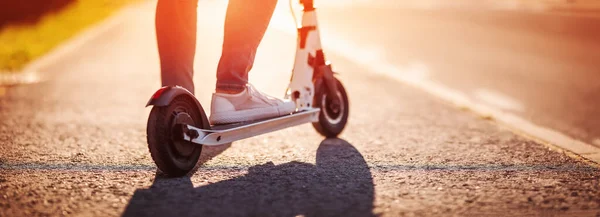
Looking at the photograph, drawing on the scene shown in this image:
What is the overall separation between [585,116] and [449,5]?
898 inches

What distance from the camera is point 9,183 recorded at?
13.5 ft

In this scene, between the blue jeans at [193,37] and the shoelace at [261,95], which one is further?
the shoelace at [261,95]

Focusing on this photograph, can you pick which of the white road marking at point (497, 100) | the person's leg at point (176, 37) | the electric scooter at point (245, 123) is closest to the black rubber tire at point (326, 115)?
the electric scooter at point (245, 123)

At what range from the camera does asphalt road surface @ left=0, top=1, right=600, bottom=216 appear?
3658mm

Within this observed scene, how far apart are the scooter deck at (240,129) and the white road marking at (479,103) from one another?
1.66 m

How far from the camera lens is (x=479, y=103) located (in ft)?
32.3

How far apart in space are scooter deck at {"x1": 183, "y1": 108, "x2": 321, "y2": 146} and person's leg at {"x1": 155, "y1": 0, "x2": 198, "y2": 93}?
1.08 feet

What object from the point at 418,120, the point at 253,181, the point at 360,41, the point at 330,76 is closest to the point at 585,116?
the point at 418,120

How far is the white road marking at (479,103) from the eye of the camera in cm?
556

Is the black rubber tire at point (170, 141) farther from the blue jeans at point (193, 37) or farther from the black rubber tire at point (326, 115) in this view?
the black rubber tire at point (326, 115)

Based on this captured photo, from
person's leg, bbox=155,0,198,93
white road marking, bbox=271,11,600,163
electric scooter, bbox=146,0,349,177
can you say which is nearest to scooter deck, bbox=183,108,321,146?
electric scooter, bbox=146,0,349,177

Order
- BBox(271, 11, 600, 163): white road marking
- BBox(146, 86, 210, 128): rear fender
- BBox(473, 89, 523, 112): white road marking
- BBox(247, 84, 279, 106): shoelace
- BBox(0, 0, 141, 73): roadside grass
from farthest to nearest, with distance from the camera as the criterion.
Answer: BBox(0, 0, 141, 73): roadside grass, BBox(473, 89, 523, 112): white road marking, BBox(271, 11, 600, 163): white road marking, BBox(247, 84, 279, 106): shoelace, BBox(146, 86, 210, 128): rear fender

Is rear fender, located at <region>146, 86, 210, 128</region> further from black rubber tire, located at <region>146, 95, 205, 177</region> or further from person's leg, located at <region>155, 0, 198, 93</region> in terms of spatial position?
person's leg, located at <region>155, 0, 198, 93</region>

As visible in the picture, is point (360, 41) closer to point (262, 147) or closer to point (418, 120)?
point (418, 120)
